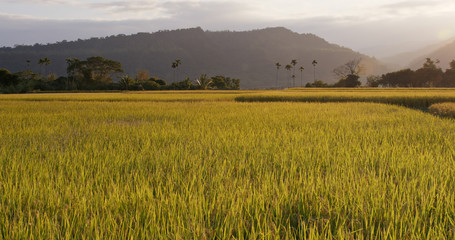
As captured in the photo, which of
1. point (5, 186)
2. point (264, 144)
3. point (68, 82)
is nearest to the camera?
point (5, 186)

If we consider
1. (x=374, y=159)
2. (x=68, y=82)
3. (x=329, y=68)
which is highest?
(x=329, y=68)

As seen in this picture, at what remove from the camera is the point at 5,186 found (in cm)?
231

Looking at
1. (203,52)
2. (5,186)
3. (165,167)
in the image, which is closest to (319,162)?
(165,167)

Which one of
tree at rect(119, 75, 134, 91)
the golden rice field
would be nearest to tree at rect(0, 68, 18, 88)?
tree at rect(119, 75, 134, 91)

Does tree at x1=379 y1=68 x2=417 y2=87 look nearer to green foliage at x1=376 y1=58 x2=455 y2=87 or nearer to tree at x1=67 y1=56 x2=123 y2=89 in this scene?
green foliage at x1=376 y1=58 x2=455 y2=87

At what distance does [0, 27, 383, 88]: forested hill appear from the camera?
14525 cm

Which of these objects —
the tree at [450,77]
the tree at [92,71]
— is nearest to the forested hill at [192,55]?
the tree at [92,71]

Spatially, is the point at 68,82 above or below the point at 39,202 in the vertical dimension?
above

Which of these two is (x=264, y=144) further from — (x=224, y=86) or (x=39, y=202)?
(x=224, y=86)

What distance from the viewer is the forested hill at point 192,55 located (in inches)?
5719

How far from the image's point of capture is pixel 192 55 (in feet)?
540

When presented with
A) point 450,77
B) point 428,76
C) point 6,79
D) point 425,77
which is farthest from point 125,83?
point 450,77

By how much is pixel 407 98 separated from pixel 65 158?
1819 centimetres

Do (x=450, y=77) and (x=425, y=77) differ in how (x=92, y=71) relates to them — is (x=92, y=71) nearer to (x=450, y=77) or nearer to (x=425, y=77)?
(x=425, y=77)
